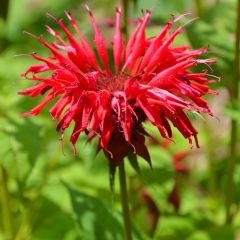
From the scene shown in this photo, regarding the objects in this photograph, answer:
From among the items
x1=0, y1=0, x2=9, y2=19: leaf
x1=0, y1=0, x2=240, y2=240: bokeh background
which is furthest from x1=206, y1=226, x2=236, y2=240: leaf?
x1=0, y1=0, x2=9, y2=19: leaf

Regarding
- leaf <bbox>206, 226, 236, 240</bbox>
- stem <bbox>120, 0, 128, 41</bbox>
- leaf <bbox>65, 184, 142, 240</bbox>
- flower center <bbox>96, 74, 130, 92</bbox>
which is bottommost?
leaf <bbox>206, 226, 236, 240</bbox>


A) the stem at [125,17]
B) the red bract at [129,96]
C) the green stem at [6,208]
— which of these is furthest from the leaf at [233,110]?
the green stem at [6,208]

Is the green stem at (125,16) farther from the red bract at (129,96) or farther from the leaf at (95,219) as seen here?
the leaf at (95,219)

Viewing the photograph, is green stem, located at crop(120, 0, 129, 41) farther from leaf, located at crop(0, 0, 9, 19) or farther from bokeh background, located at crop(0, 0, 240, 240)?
leaf, located at crop(0, 0, 9, 19)

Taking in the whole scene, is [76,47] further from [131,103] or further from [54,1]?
[54,1]

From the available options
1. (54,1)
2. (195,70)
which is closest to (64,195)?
(195,70)

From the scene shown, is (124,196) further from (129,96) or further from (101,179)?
(101,179)

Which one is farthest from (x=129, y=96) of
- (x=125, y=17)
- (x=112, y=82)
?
(x=125, y=17)

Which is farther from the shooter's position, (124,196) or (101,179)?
(101,179)
